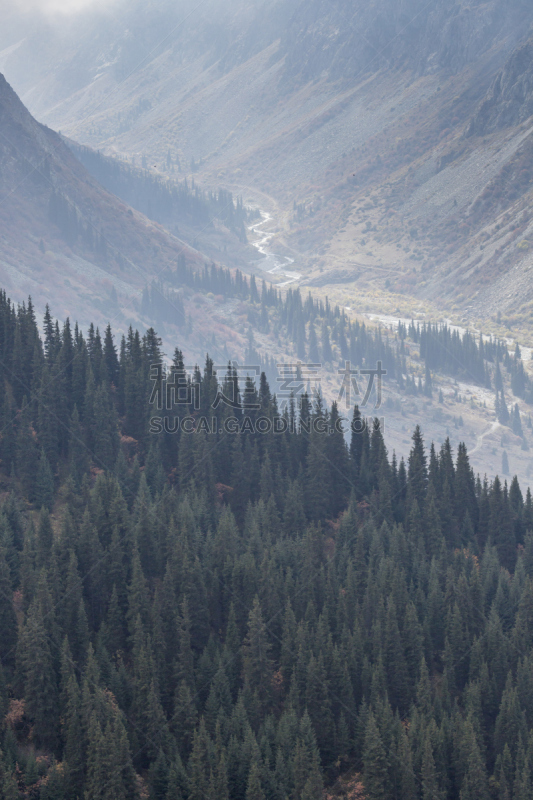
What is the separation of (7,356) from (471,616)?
62.8 metres

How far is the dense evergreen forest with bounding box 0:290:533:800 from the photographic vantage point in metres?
67.4

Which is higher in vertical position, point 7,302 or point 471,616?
point 7,302

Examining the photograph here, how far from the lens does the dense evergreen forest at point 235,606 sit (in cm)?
6738

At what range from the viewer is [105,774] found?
207ft

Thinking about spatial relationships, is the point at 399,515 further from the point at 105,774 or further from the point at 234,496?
the point at 105,774

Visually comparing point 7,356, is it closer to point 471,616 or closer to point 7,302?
point 7,302

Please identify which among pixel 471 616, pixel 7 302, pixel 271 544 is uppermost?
pixel 7 302

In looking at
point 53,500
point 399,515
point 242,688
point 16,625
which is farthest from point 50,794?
point 399,515

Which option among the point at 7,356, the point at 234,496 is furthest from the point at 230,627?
the point at 7,356

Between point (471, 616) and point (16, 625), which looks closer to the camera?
point (16, 625)

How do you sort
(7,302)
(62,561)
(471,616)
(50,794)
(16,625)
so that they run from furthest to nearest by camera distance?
(7,302)
(471,616)
(62,561)
(16,625)
(50,794)

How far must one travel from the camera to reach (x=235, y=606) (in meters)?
83.4

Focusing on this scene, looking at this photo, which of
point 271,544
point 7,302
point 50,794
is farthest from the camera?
point 7,302

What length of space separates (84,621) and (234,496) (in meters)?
37.7
